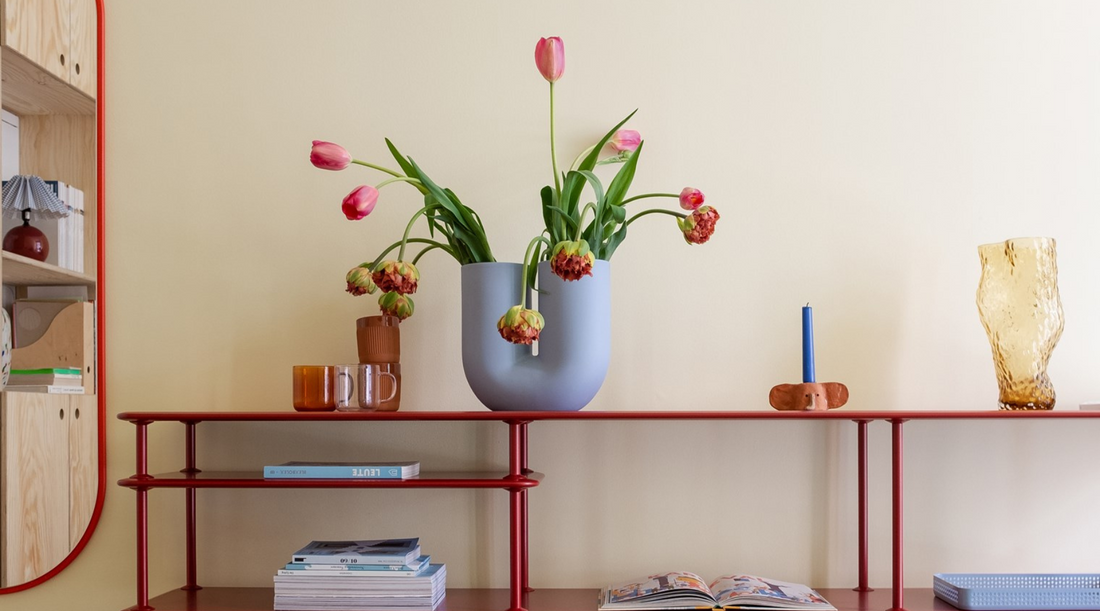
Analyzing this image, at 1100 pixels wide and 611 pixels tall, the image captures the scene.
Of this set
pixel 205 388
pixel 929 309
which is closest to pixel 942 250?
pixel 929 309

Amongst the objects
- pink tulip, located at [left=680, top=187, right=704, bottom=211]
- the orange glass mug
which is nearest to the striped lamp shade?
the orange glass mug

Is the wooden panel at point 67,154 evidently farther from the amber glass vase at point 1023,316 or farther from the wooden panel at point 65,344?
the amber glass vase at point 1023,316

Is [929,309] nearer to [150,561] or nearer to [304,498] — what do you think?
[304,498]

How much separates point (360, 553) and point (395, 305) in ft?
1.41

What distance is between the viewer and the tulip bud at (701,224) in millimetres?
1611

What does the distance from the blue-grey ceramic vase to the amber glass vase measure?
0.71 m

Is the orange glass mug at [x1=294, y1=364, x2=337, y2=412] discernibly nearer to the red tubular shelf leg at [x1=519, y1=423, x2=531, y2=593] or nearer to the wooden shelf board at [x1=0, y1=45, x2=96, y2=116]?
the red tubular shelf leg at [x1=519, y1=423, x2=531, y2=593]

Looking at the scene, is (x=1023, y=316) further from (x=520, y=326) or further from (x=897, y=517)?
(x=520, y=326)

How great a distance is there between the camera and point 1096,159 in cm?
193

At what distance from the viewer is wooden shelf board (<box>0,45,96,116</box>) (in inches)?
68.4

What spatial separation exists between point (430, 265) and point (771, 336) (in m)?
0.68

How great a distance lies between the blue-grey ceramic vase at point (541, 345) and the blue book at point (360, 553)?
29 cm

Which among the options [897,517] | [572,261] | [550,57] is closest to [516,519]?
[572,261]

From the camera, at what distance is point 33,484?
5.74ft
